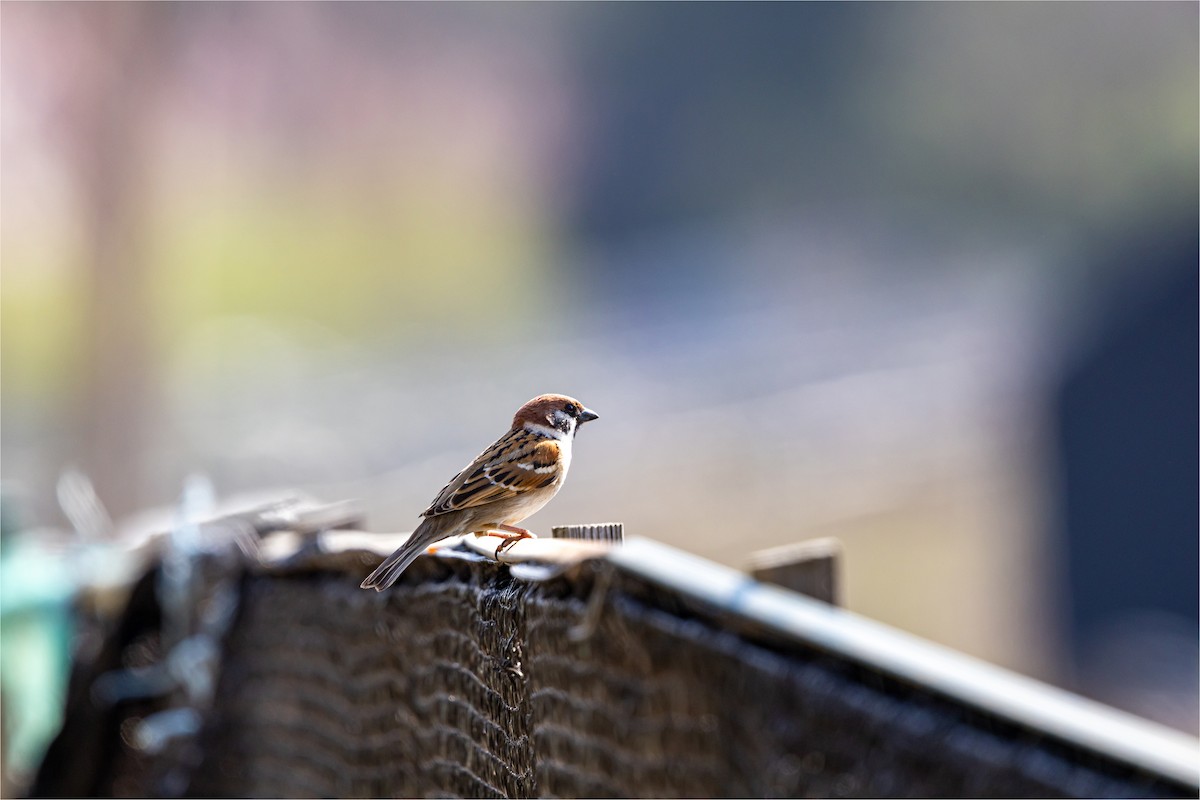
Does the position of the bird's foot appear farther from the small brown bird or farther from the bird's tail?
the bird's tail

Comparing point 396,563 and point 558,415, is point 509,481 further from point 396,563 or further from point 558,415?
point 396,563

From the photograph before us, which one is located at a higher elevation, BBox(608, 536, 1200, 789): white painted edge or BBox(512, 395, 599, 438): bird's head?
BBox(512, 395, 599, 438): bird's head

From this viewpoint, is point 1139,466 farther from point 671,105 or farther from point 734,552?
point 671,105

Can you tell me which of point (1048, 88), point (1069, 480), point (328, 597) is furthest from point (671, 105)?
point (328, 597)

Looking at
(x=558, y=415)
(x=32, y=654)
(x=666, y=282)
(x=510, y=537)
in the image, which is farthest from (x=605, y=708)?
(x=666, y=282)

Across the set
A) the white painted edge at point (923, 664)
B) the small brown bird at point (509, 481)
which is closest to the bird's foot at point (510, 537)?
the small brown bird at point (509, 481)

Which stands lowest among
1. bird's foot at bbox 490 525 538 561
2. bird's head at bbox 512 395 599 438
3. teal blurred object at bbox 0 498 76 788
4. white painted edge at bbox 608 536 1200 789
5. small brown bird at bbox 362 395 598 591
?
teal blurred object at bbox 0 498 76 788

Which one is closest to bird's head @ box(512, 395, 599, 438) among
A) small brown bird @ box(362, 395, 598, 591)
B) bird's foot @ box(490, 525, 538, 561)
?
small brown bird @ box(362, 395, 598, 591)
